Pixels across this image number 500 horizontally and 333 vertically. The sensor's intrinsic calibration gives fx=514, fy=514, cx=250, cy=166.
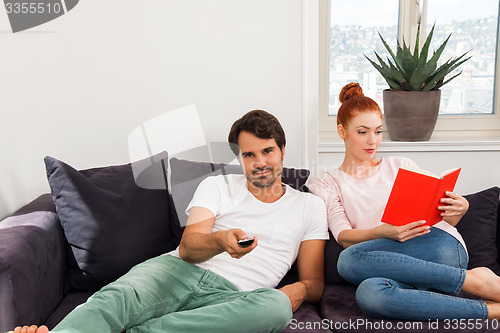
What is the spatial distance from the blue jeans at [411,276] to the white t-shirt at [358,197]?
130 mm

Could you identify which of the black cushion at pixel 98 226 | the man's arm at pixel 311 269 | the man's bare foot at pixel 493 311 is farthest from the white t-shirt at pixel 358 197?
the black cushion at pixel 98 226

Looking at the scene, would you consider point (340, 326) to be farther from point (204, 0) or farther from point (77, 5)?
point (77, 5)

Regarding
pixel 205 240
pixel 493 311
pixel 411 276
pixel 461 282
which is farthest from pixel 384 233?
pixel 205 240

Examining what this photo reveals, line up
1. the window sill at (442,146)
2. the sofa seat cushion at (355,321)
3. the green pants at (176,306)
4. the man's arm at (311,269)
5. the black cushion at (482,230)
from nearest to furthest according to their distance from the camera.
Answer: the green pants at (176,306) → the sofa seat cushion at (355,321) → the man's arm at (311,269) → the black cushion at (482,230) → the window sill at (442,146)

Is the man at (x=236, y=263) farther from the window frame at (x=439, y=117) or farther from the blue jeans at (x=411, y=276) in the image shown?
the window frame at (x=439, y=117)

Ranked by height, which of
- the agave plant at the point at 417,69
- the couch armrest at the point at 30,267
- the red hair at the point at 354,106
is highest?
the agave plant at the point at 417,69

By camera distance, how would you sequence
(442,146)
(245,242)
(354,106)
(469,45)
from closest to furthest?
(245,242) → (354,106) → (442,146) → (469,45)

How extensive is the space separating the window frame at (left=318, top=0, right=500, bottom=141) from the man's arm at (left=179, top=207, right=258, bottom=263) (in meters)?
1.16

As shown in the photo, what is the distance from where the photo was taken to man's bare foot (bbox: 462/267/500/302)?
167 cm

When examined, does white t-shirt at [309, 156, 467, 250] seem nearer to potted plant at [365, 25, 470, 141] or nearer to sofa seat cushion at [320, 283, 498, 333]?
sofa seat cushion at [320, 283, 498, 333]

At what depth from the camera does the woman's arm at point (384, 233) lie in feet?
5.73

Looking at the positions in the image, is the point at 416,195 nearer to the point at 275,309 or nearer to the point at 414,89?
the point at 275,309

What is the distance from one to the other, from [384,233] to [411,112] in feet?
3.11

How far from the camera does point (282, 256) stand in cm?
189
